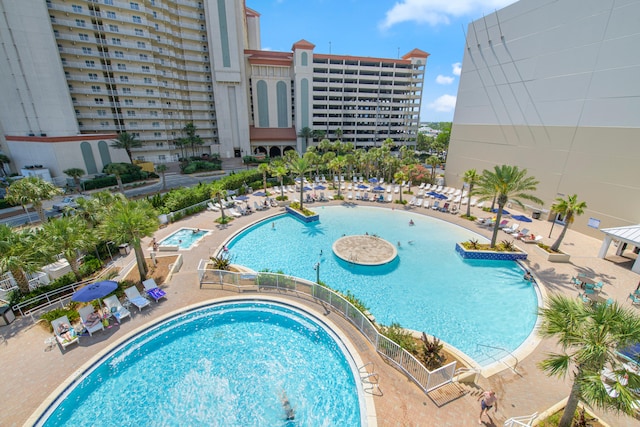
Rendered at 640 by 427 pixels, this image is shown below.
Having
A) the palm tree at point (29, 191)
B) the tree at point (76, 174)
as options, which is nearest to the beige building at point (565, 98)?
the palm tree at point (29, 191)

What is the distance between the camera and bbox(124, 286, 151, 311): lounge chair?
525 inches

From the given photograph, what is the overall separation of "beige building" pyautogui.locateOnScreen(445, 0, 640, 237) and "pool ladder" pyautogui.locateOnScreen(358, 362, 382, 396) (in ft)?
85.3

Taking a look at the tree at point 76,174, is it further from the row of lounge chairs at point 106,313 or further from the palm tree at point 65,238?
the row of lounge chairs at point 106,313

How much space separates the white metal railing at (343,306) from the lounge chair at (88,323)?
4.60 meters

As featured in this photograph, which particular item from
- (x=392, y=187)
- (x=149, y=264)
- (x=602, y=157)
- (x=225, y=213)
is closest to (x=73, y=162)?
(x=225, y=213)

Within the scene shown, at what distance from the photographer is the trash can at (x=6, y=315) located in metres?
12.2

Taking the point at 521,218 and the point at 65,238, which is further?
the point at 521,218

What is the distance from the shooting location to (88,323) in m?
11.9

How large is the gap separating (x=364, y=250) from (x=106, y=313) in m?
15.9

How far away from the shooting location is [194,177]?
45.2 m

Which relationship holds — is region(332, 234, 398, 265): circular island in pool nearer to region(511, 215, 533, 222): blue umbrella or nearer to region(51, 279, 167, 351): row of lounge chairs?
region(51, 279, 167, 351): row of lounge chairs

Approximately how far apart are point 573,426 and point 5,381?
740 inches

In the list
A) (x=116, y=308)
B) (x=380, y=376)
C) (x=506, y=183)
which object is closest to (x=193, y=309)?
(x=116, y=308)

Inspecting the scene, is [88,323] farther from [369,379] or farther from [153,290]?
[369,379]
